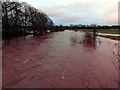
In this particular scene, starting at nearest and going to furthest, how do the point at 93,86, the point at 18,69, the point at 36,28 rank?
the point at 93,86 < the point at 18,69 < the point at 36,28

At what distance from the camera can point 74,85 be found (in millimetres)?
10906

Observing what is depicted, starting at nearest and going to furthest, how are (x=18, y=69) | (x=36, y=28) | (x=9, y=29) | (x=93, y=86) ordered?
(x=93, y=86) < (x=18, y=69) < (x=9, y=29) < (x=36, y=28)

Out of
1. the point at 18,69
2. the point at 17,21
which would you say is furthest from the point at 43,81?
the point at 17,21

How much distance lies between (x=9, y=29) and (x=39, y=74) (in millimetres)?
26992

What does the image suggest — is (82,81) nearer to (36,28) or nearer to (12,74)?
(12,74)

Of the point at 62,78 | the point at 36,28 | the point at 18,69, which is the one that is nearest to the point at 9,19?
the point at 36,28

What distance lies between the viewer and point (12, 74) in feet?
41.9

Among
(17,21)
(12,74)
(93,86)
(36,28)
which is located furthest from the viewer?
(36,28)

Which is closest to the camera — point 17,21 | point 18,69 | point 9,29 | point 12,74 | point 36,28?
point 12,74

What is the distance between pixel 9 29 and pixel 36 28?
22951mm

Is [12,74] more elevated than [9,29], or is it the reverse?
[9,29]

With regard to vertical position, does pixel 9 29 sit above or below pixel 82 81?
above

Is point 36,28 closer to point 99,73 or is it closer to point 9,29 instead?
point 9,29

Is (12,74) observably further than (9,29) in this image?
No
